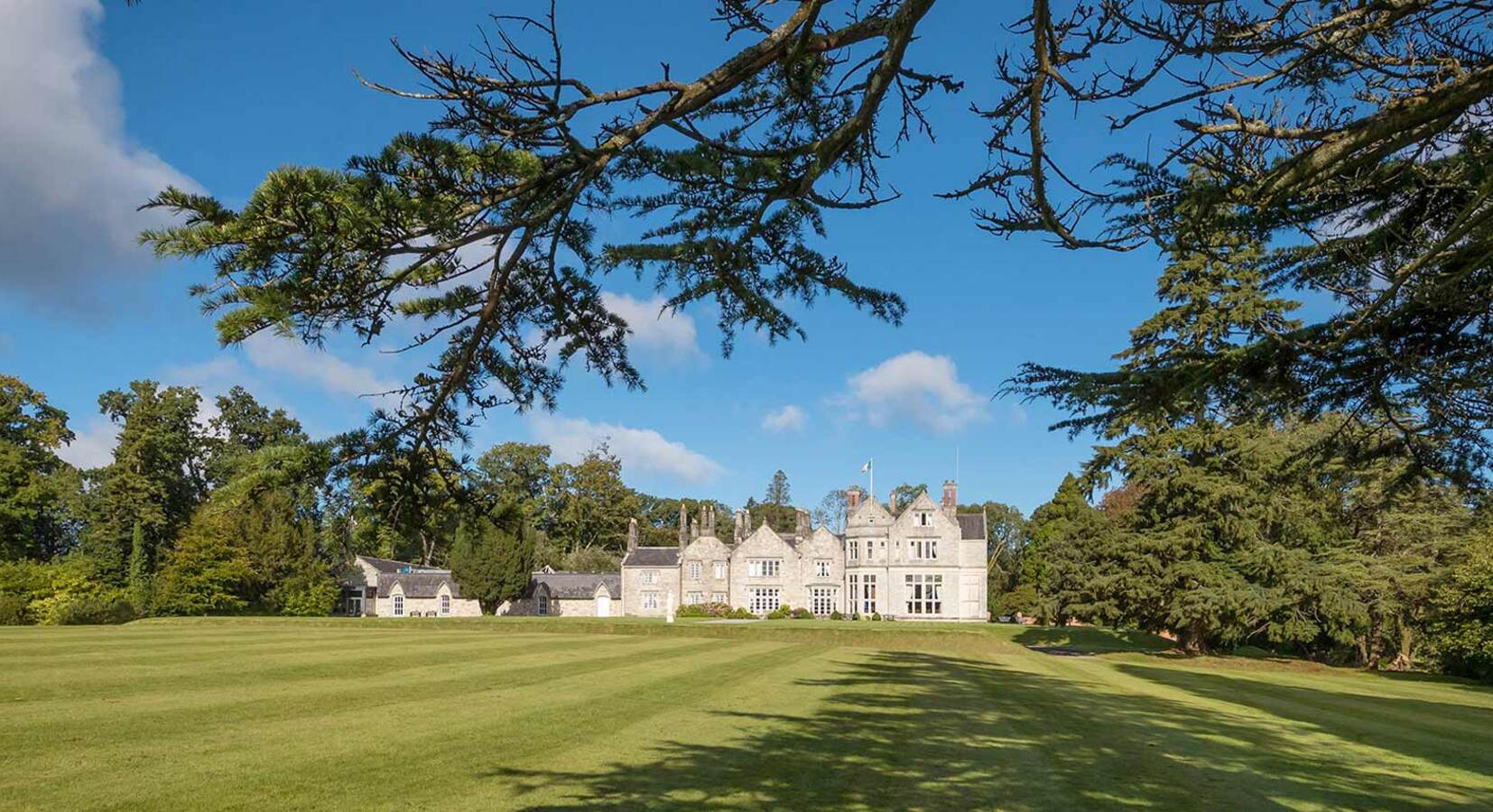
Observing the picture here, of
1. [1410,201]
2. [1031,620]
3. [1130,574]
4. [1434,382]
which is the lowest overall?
[1031,620]

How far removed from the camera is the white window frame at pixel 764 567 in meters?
51.5

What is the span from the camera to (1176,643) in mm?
32531

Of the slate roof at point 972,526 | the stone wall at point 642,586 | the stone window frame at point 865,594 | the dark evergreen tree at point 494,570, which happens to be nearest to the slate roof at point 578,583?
the stone wall at point 642,586

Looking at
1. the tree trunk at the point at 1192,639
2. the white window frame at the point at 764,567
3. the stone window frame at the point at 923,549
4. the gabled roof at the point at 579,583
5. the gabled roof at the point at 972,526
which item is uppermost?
the gabled roof at the point at 972,526

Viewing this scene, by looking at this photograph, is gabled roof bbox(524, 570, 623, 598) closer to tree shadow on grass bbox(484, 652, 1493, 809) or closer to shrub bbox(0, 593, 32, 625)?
shrub bbox(0, 593, 32, 625)

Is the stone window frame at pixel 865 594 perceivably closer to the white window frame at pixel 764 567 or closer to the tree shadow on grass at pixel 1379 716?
the white window frame at pixel 764 567

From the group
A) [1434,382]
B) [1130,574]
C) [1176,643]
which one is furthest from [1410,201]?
[1176,643]

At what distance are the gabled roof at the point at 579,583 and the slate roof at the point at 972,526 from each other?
809 inches

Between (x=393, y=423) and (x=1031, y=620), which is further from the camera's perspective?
(x=1031, y=620)

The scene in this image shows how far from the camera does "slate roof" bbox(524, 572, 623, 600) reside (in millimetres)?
53281

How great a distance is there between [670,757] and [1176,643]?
3002 cm

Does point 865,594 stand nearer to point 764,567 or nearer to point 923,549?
point 923,549

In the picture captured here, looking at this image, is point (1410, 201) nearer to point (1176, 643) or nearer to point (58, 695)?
point (58, 695)

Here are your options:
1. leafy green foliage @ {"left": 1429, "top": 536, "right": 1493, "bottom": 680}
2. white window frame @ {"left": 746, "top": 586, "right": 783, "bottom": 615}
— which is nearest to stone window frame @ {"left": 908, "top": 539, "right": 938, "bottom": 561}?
white window frame @ {"left": 746, "top": 586, "right": 783, "bottom": 615}
